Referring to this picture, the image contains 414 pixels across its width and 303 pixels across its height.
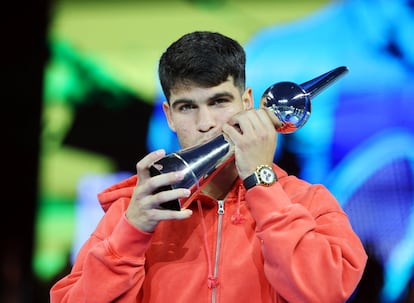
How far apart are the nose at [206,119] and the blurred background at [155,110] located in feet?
4.03

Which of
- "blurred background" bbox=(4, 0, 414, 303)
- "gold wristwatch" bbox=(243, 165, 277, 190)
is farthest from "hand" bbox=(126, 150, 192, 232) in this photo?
"blurred background" bbox=(4, 0, 414, 303)

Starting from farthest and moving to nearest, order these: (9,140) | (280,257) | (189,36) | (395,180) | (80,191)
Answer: (9,140)
(80,191)
(395,180)
(189,36)
(280,257)

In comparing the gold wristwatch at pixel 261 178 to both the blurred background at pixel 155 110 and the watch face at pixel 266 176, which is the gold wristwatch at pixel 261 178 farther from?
the blurred background at pixel 155 110

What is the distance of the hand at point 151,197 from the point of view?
101 cm

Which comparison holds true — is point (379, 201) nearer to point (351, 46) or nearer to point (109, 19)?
point (351, 46)

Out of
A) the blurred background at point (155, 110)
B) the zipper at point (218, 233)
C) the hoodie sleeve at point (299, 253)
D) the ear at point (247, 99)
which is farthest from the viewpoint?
the blurred background at point (155, 110)

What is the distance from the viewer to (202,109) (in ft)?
3.88

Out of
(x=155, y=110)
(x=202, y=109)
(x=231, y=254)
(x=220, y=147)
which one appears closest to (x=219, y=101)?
(x=202, y=109)

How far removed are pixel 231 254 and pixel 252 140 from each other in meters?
0.21

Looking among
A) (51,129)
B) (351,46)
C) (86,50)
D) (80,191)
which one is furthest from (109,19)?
(351,46)

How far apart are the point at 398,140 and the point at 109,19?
1243 millimetres

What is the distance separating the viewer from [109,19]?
276 cm

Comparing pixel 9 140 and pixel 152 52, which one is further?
pixel 9 140

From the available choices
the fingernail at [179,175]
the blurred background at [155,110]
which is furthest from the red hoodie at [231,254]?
the blurred background at [155,110]
